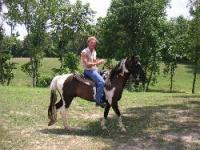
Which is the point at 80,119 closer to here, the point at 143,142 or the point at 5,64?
the point at 143,142

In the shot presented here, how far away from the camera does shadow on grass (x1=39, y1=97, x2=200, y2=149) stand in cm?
1323

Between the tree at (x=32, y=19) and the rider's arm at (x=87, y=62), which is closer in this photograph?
the rider's arm at (x=87, y=62)

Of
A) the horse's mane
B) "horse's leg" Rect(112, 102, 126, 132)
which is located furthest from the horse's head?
"horse's leg" Rect(112, 102, 126, 132)

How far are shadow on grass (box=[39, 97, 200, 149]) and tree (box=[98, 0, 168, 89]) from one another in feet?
110

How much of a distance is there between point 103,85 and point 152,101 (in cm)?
971

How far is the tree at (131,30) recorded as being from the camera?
171ft

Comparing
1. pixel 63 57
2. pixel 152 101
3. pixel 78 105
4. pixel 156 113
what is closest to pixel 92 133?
pixel 156 113

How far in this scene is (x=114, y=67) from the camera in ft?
48.0

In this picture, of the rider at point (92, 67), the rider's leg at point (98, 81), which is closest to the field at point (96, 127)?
the rider's leg at point (98, 81)

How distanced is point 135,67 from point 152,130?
2.36 m

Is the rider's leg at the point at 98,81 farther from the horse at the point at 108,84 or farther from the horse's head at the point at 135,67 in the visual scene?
the horse's head at the point at 135,67

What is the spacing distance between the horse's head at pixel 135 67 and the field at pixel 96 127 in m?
1.86

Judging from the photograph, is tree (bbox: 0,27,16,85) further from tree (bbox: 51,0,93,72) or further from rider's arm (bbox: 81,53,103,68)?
rider's arm (bbox: 81,53,103,68)

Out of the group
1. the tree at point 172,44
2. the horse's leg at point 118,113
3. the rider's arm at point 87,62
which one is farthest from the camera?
the tree at point 172,44
